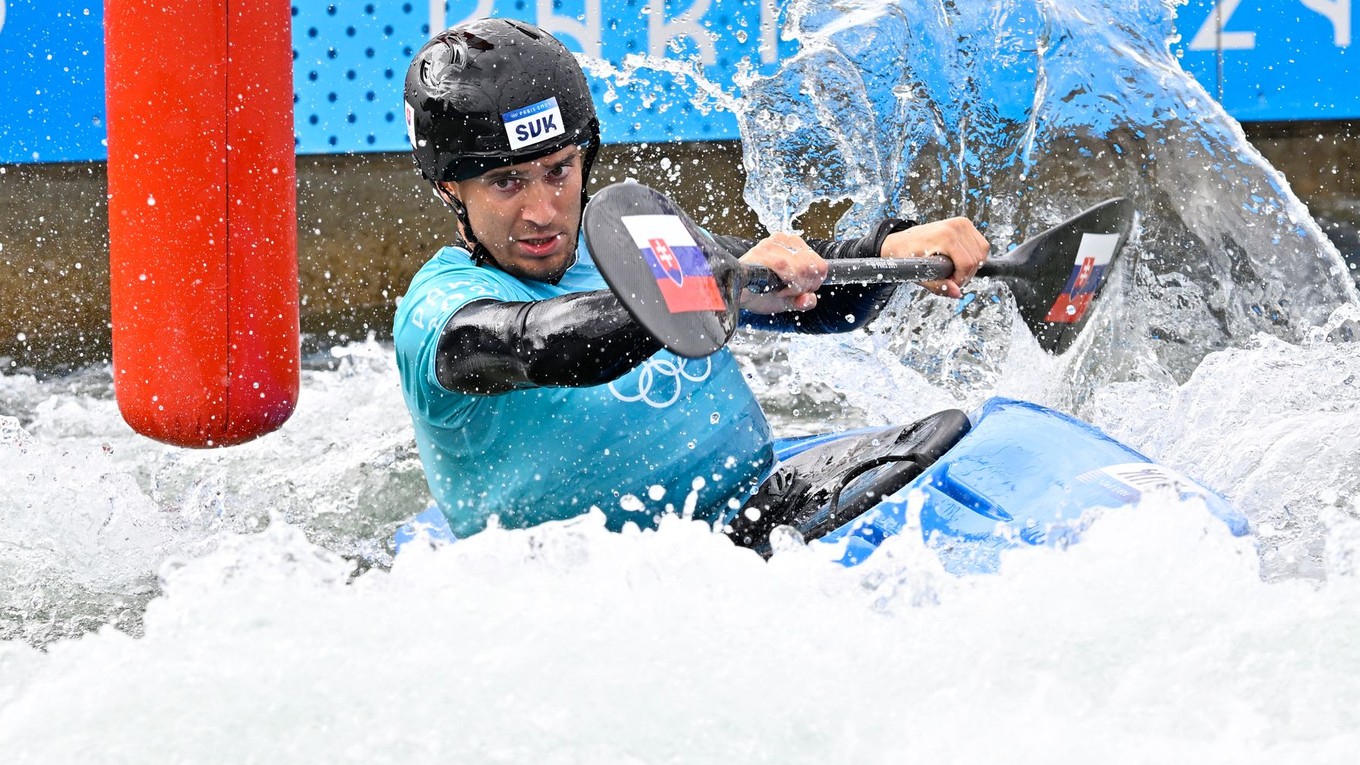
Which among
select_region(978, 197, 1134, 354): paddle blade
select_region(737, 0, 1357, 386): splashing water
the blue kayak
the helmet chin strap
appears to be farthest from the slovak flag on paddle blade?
the helmet chin strap

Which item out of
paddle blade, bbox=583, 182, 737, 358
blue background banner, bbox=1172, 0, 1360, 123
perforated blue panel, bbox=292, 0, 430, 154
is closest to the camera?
paddle blade, bbox=583, 182, 737, 358

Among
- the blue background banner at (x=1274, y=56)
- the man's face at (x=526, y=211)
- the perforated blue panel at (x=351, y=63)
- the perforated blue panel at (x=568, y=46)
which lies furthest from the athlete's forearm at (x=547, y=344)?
the blue background banner at (x=1274, y=56)

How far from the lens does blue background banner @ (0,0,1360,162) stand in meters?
5.70

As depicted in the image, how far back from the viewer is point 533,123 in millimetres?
2383

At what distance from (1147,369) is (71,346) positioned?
487 cm

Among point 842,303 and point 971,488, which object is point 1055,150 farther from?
point 971,488

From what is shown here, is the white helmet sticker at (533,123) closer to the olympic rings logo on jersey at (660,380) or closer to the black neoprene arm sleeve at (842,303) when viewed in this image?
the olympic rings logo on jersey at (660,380)

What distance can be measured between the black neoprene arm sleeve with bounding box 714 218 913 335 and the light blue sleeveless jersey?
1.94 feet

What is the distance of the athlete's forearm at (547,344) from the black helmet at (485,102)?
384 millimetres

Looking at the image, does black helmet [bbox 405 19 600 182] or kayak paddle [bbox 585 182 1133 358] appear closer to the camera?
kayak paddle [bbox 585 182 1133 358]

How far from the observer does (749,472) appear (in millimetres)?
2514

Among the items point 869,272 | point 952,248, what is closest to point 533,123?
point 869,272

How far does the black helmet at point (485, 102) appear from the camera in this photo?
2.36m

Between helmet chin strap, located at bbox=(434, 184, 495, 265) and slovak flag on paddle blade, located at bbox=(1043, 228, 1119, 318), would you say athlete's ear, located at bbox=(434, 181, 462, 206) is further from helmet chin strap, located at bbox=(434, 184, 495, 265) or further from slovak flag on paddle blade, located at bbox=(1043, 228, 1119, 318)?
slovak flag on paddle blade, located at bbox=(1043, 228, 1119, 318)
